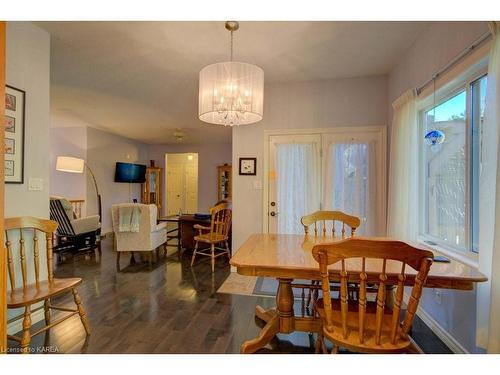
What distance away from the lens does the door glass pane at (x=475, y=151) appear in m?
1.70

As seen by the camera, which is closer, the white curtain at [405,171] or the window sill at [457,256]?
the window sill at [457,256]

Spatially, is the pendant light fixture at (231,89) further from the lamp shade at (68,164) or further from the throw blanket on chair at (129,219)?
the lamp shade at (68,164)

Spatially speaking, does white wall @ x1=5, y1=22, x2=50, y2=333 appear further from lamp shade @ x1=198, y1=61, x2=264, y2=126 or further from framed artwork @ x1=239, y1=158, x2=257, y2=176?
framed artwork @ x1=239, y1=158, x2=257, y2=176

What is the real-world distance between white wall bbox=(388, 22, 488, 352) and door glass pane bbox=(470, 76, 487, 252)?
12.2 inches

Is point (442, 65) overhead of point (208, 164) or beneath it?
overhead

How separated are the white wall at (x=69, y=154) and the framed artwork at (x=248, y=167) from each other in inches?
164

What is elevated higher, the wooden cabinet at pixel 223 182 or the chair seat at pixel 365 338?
the wooden cabinet at pixel 223 182

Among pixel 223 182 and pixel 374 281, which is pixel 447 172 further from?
pixel 223 182

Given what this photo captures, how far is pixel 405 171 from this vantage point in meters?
2.40

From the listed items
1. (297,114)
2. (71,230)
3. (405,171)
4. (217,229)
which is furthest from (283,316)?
(71,230)

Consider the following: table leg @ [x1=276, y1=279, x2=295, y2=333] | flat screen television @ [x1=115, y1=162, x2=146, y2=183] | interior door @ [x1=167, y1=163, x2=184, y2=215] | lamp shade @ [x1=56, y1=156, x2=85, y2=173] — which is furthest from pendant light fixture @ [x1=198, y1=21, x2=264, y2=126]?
interior door @ [x1=167, y1=163, x2=184, y2=215]

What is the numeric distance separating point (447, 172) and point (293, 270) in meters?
1.68

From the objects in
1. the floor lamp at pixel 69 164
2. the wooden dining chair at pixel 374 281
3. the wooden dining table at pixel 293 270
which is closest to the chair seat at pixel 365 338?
the wooden dining chair at pixel 374 281

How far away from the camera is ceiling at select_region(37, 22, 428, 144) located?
84.2 inches
